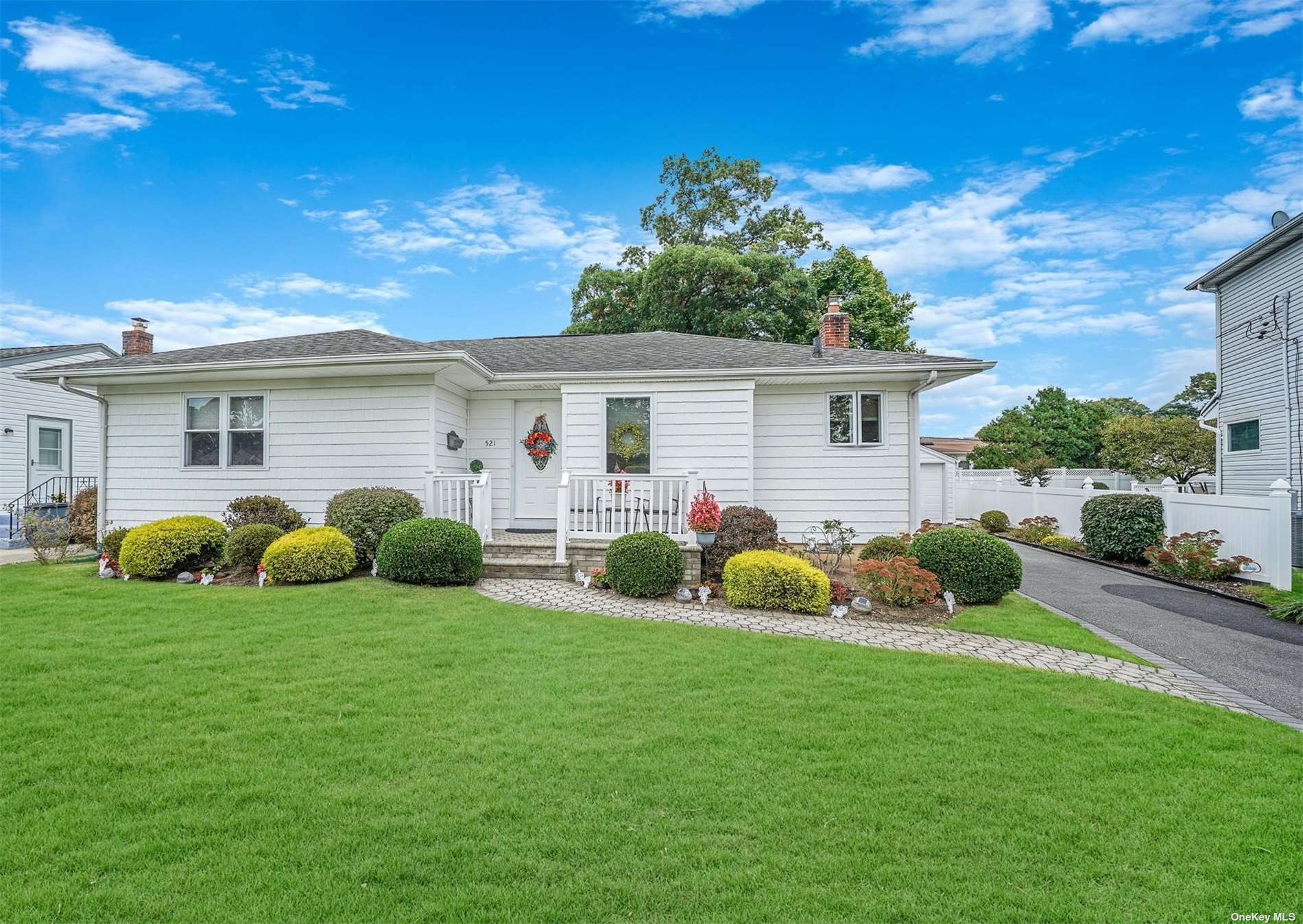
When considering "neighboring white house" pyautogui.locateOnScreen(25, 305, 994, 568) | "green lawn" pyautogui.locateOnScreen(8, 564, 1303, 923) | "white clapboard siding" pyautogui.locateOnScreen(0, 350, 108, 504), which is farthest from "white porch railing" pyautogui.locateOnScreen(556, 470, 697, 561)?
"white clapboard siding" pyautogui.locateOnScreen(0, 350, 108, 504)

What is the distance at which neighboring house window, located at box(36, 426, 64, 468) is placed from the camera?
14.9 metres

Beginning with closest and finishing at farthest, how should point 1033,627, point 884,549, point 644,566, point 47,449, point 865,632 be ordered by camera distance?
point 865,632 < point 1033,627 < point 644,566 < point 884,549 < point 47,449

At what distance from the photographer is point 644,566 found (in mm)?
7363

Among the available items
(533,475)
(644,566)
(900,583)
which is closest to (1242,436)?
(900,583)

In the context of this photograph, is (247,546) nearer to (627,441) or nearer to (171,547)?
(171,547)

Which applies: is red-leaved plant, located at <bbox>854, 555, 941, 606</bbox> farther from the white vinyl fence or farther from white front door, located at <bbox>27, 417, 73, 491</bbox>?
white front door, located at <bbox>27, 417, 73, 491</bbox>

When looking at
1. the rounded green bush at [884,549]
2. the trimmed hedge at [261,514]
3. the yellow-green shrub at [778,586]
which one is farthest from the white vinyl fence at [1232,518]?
the trimmed hedge at [261,514]

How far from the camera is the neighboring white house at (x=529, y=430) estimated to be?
9.45 meters

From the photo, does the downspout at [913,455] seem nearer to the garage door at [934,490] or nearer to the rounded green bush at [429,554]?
the rounded green bush at [429,554]

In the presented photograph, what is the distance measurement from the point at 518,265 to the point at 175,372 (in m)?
9.43

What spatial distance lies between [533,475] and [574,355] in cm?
252

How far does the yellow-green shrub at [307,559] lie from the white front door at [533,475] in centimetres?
315

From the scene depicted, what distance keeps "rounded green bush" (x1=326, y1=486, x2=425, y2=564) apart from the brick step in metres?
1.30

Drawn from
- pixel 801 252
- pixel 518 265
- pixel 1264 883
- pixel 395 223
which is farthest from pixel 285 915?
pixel 801 252
